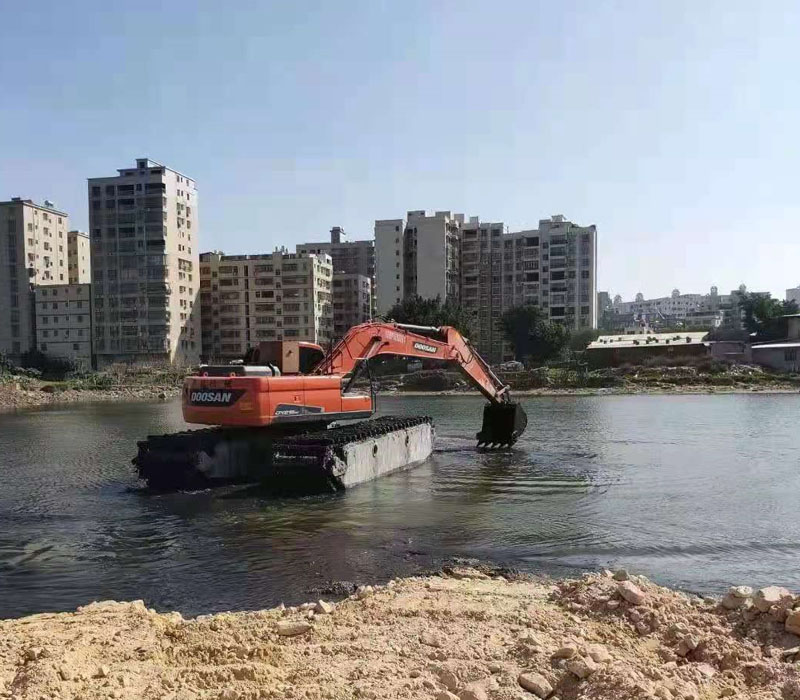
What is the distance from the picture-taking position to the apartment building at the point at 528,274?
9850 centimetres

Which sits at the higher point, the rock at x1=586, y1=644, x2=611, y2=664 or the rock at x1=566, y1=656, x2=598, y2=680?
the rock at x1=566, y1=656, x2=598, y2=680

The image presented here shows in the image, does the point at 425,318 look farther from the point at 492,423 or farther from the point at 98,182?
the point at 492,423

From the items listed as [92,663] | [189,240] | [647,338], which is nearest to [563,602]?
[92,663]

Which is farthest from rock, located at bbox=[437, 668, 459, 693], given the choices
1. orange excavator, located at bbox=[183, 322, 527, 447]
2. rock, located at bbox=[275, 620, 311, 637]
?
orange excavator, located at bbox=[183, 322, 527, 447]

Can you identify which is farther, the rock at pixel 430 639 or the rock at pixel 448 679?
the rock at pixel 430 639

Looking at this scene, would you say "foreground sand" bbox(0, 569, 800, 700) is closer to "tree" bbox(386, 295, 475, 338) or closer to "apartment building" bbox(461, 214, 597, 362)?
"tree" bbox(386, 295, 475, 338)

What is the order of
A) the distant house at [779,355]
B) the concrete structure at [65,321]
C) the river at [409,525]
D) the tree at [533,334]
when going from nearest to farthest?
the river at [409,525] → the distant house at [779,355] → the tree at [533,334] → the concrete structure at [65,321]

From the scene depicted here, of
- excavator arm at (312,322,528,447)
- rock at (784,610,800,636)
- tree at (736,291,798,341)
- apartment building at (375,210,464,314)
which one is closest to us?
rock at (784,610,800,636)

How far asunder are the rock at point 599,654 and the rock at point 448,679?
1152 mm

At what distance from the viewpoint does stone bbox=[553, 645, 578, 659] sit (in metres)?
5.73

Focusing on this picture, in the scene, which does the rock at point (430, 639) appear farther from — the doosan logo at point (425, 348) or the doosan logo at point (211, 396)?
the doosan logo at point (425, 348)

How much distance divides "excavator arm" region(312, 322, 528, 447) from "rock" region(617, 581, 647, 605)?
40.2 feet

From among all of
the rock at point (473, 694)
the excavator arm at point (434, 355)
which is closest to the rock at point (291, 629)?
the rock at point (473, 694)

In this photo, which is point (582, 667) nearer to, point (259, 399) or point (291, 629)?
point (291, 629)
